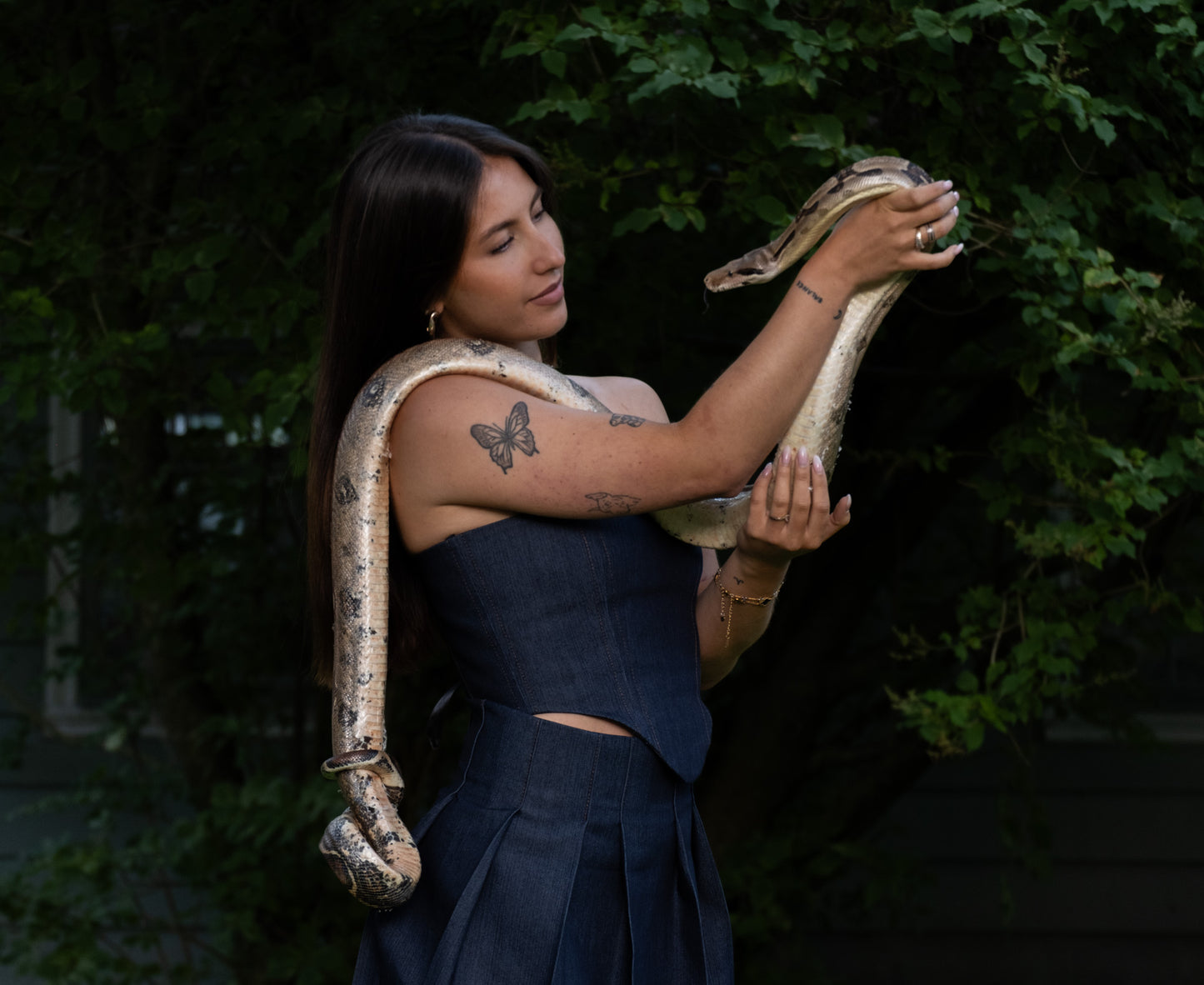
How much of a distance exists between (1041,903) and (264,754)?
10.4ft

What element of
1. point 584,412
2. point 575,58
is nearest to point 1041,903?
point 575,58

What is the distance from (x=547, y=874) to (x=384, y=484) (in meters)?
0.59

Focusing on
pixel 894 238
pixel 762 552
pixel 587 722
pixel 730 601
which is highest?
pixel 894 238

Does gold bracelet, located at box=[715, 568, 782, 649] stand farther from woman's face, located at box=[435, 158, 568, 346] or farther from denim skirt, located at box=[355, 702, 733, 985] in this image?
woman's face, located at box=[435, 158, 568, 346]

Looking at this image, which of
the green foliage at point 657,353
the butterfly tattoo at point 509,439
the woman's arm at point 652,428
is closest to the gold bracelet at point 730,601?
the woman's arm at point 652,428

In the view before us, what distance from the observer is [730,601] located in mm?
1960

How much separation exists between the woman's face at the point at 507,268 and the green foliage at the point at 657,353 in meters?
0.72

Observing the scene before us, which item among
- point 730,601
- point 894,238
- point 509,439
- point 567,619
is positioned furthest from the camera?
point 730,601

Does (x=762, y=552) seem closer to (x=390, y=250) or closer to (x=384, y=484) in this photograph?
(x=384, y=484)

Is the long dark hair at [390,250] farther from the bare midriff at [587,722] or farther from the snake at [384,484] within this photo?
the bare midriff at [587,722]

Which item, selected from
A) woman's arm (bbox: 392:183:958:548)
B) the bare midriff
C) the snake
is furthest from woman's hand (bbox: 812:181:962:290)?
the bare midriff

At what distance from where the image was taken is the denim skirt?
1.69m

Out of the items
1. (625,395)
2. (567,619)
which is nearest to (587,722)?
(567,619)

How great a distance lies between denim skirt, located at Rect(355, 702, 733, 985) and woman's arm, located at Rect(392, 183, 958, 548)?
1.14ft
